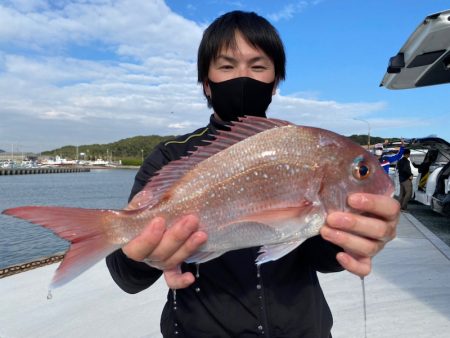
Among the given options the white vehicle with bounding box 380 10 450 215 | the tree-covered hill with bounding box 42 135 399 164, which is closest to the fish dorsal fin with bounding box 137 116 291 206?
the white vehicle with bounding box 380 10 450 215

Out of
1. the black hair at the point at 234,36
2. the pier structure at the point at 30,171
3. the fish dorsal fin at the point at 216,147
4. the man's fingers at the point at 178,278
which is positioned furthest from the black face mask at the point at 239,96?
the pier structure at the point at 30,171

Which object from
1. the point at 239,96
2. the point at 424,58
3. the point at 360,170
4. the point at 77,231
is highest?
the point at 424,58

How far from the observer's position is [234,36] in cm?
244

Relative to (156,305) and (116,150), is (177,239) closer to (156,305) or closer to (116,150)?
(156,305)

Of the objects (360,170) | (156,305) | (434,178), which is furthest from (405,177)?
(360,170)

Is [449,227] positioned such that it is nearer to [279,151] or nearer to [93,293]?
[93,293]

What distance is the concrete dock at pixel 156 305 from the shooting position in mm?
4203

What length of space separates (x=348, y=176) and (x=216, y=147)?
0.66 meters

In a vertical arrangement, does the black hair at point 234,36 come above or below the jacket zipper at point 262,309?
above

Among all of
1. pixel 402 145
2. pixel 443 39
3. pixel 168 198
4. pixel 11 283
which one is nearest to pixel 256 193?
pixel 168 198

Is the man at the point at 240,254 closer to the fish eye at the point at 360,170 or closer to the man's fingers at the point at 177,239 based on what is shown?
the man's fingers at the point at 177,239

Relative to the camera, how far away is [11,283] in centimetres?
596

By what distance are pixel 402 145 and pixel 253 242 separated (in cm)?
1296

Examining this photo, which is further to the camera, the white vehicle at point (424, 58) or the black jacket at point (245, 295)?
the white vehicle at point (424, 58)
